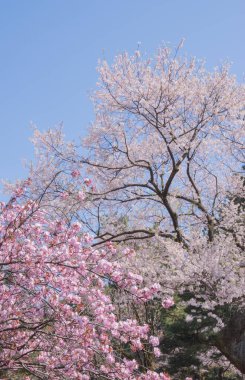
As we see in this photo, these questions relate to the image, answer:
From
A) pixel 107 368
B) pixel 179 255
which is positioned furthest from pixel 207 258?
pixel 107 368

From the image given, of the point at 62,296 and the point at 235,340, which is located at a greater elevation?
the point at 62,296

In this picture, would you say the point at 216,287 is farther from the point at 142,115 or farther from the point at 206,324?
the point at 142,115

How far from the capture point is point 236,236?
11.9 m

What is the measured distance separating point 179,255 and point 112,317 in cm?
408

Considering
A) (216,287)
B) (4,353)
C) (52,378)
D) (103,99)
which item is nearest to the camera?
(52,378)

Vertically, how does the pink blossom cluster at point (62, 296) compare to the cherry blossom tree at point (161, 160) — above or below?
below

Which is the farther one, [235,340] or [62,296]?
[235,340]

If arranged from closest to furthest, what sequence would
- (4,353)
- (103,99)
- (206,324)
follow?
1. (4,353)
2. (206,324)
3. (103,99)

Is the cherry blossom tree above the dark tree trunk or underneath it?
above

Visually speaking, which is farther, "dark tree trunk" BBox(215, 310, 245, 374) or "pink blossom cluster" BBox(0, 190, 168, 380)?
"dark tree trunk" BBox(215, 310, 245, 374)

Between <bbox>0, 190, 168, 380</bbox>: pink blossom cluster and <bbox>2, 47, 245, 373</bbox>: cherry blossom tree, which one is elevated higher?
<bbox>2, 47, 245, 373</bbox>: cherry blossom tree

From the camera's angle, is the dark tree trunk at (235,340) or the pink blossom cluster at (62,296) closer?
the pink blossom cluster at (62,296)

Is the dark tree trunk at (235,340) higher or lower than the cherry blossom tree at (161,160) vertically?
lower

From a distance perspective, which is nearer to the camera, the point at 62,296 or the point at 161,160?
the point at 62,296
